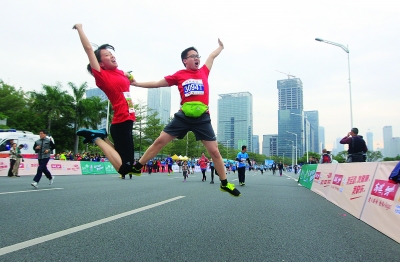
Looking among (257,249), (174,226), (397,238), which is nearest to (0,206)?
(174,226)

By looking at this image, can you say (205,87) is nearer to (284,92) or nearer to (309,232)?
A: (309,232)

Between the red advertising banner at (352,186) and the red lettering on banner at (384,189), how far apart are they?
0.32m

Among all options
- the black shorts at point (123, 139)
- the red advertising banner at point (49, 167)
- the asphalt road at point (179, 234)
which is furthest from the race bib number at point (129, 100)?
the red advertising banner at point (49, 167)

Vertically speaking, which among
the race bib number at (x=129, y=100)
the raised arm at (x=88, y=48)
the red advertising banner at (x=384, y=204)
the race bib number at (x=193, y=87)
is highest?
the raised arm at (x=88, y=48)

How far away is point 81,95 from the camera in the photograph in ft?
141

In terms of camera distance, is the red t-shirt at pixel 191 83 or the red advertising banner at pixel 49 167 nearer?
the red t-shirt at pixel 191 83

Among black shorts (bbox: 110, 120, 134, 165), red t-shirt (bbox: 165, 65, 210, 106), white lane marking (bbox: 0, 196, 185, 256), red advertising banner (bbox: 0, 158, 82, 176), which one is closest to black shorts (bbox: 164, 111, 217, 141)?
red t-shirt (bbox: 165, 65, 210, 106)

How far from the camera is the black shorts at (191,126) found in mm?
4250

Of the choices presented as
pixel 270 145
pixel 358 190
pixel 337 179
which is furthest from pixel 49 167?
pixel 270 145

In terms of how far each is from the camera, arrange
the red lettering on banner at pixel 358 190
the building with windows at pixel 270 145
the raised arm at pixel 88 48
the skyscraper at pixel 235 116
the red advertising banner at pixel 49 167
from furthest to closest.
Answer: the building with windows at pixel 270 145, the skyscraper at pixel 235 116, the red advertising banner at pixel 49 167, the red lettering on banner at pixel 358 190, the raised arm at pixel 88 48

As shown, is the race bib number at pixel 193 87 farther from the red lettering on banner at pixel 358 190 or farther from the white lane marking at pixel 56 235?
the red lettering on banner at pixel 358 190

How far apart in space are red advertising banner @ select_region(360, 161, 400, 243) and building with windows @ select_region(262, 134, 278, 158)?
16440 cm

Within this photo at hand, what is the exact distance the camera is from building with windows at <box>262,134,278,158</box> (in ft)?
568

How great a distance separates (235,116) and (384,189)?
10522 cm
